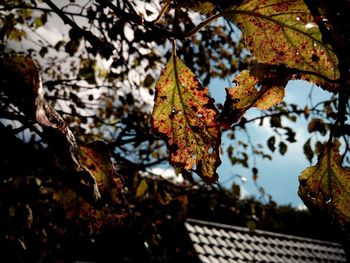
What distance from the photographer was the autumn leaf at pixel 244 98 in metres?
0.78

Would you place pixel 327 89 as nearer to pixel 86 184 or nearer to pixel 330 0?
pixel 330 0

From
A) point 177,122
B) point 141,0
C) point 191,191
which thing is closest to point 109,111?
point 191,191

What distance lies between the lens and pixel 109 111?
8109 mm

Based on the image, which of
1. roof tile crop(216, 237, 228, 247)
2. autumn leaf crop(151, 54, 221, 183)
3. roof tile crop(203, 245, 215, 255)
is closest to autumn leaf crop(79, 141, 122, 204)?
autumn leaf crop(151, 54, 221, 183)

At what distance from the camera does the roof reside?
697 centimetres

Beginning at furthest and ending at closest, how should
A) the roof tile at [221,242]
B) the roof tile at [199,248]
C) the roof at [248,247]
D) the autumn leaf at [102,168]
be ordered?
the roof tile at [221,242], the roof at [248,247], the roof tile at [199,248], the autumn leaf at [102,168]

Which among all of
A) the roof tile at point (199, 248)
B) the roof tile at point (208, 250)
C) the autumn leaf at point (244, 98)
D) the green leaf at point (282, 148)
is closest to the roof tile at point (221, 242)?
the roof tile at point (208, 250)

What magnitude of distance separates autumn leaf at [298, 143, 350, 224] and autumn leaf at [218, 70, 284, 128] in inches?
7.7

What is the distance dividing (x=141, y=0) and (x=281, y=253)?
706 cm

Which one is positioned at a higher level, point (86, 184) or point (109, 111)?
point (109, 111)

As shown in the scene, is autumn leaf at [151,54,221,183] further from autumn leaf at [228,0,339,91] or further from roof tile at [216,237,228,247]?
roof tile at [216,237,228,247]

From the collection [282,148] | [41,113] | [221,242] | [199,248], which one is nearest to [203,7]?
[41,113]

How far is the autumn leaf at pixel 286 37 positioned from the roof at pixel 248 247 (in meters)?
6.20

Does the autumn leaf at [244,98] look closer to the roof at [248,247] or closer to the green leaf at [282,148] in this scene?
the green leaf at [282,148]
